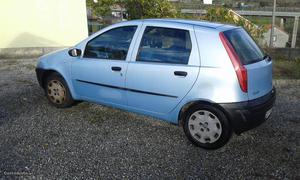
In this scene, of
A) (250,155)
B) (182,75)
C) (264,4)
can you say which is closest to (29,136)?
(182,75)

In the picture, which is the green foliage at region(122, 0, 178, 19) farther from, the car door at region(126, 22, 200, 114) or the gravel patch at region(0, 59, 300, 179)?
the car door at region(126, 22, 200, 114)

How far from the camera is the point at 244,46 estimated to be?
3793 millimetres

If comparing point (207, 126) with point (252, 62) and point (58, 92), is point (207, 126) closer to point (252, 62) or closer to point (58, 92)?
point (252, 62)

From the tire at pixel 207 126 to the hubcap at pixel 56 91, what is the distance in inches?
89.8

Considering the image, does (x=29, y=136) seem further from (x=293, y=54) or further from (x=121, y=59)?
(x=293, y=54)

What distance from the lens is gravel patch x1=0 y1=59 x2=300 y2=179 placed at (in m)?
3.25

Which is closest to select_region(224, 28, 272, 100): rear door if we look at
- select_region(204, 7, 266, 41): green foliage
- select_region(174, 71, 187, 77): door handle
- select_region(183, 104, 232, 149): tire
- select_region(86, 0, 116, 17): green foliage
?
select_region(183, 104, 232, 149): tire

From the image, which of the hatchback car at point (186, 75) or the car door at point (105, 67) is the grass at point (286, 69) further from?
the car door at point (105, 67)

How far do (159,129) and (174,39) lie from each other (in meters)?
1.35

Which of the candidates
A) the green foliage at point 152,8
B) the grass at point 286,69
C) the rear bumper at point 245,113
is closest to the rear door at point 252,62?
the rear bumper at point 245,113


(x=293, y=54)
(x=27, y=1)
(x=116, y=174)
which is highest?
(x=27, y=1)

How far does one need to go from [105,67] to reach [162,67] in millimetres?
964

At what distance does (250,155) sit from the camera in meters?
3.62

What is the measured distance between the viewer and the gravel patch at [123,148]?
3.25 m
